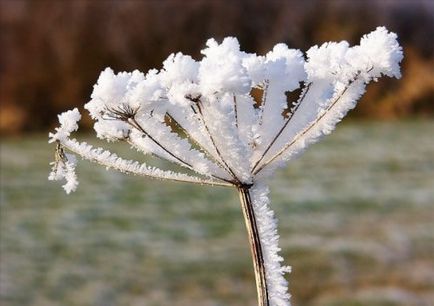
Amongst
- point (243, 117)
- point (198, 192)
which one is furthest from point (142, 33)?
point (243, 117)

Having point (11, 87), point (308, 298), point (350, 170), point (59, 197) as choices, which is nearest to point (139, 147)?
point (308, 298)

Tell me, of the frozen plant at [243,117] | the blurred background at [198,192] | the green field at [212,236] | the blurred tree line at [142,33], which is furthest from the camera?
the blurred tree line at [142,33]

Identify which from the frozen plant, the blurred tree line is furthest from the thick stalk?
the blurred tree line

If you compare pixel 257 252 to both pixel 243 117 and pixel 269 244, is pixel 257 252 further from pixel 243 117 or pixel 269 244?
pixel 243 117

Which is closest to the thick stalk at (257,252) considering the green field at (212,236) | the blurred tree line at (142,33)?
the green field at (212,236)

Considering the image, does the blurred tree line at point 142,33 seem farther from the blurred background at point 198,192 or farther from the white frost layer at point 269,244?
the white frost layer at point 269,244

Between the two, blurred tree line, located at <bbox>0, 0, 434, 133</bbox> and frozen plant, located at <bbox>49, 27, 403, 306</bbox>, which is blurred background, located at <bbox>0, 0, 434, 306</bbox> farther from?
frozen plant, located at <bbox>49, 27, 403, 306</bbox>
